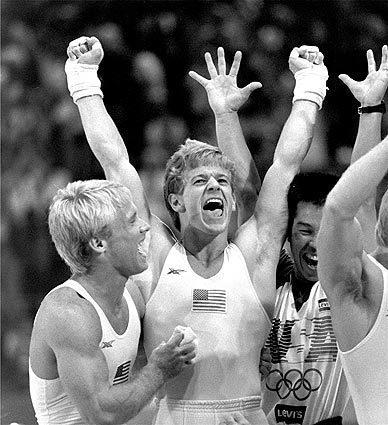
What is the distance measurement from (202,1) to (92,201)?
1.71 metres

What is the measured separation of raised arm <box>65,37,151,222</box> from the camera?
82.6 inches

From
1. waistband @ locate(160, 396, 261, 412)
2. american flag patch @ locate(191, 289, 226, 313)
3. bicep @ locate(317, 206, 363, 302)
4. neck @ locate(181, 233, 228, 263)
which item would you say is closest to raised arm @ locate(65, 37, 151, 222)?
neck @ locate(181, 233, 228, 263)

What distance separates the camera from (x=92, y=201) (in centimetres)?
176

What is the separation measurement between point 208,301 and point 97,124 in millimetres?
546

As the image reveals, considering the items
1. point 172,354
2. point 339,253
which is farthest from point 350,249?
point 172,354

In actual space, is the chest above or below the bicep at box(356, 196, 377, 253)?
below

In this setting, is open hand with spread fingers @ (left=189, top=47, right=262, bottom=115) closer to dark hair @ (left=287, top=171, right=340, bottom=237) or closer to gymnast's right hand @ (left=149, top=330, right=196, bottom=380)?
dark hair @ (left=287, top=171, right=340, bottom=237)

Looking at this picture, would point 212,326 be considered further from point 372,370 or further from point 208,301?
point 372,370

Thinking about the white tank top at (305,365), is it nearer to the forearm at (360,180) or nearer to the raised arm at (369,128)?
the raised arm at (369,128)

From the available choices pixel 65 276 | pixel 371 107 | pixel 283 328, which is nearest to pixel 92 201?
pixel 283 328

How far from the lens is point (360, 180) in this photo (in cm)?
134

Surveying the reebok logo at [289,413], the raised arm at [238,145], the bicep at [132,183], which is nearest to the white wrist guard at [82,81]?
the bicep at [132,183]

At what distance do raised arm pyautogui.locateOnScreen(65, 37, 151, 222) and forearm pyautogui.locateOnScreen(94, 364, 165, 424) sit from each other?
481 mm

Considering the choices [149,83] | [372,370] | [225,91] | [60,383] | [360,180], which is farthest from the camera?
[149,83]
